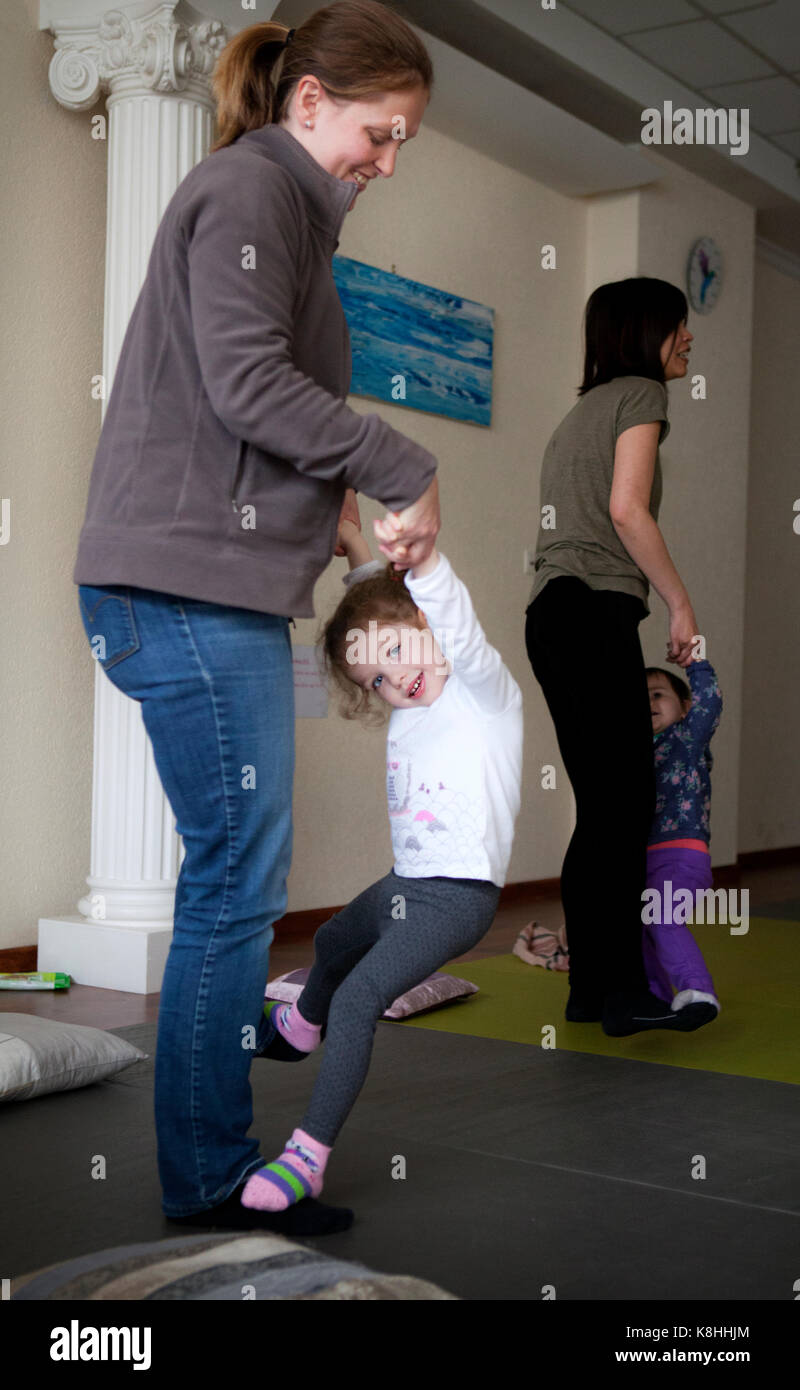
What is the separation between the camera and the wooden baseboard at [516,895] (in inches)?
134

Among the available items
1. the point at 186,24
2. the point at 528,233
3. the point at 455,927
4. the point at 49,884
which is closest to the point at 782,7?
the point at 528,233

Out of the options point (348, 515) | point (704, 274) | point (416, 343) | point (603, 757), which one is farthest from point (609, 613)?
point (704, 274)

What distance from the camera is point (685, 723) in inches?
119

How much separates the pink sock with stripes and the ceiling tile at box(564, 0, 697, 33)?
404 centimetres

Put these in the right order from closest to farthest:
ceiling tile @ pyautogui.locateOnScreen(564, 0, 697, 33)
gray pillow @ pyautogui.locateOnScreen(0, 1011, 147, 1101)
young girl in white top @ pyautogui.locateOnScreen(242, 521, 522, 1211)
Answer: young girl in white top @ pyautogui.locateOnScreen(242, 521, 522, 1211)
gray pillow @ pyautogui.locateOnScreen(0, 1011, 147, 1101)
ceiling tile @ pyautogui.locateOnScreen(564, 0, 697, 33)

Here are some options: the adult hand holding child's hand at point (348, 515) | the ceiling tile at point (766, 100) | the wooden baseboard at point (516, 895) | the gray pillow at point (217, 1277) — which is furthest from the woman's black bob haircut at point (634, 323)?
the ceiling tile at point (766, 100)

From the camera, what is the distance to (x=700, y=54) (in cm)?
500

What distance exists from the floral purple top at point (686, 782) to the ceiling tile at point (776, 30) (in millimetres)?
2849

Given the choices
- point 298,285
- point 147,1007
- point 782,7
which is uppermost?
point 782,7

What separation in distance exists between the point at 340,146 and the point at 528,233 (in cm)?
376

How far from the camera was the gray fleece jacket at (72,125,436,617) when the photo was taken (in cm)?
147

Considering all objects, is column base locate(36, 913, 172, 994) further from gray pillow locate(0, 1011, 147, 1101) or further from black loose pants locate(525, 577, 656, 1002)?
black loose pants locate(525, 577, 656, 1002)

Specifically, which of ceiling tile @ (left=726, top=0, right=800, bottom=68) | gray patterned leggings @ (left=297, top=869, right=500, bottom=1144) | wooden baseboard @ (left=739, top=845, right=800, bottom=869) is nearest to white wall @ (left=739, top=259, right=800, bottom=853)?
wooden baseboard @ (left=739, top=845, right=800, bottom=869)
